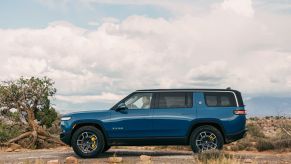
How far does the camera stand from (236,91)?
1498cm

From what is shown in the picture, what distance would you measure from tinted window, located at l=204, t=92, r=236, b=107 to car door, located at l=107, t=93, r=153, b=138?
1.63 meters

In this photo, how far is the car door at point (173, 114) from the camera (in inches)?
581

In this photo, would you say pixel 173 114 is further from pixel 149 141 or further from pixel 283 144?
pixel 283 144

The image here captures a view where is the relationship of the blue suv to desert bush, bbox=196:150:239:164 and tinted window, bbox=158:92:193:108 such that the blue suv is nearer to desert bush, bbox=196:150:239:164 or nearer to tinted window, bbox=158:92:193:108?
tinted window, bbox=158:92:193:108

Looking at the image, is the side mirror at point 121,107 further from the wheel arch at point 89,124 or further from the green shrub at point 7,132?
the green shrub at point 7,132

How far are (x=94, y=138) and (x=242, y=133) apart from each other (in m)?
4.07

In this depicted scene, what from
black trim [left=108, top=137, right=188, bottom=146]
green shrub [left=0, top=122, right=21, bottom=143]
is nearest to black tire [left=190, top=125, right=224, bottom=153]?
black trim [left=108, top=137, right=188, bottom=146]

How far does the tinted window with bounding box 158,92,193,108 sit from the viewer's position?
48.8 feet

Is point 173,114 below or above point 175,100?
below

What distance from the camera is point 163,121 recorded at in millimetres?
14758

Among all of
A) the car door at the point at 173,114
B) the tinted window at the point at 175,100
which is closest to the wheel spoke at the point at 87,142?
the car door at the point at 173,114

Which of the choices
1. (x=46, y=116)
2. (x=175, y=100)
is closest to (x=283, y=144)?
(x=175, y=100)

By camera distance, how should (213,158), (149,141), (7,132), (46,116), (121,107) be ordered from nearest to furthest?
(213,158) < (121,107) < (149,141) < (7,132) < (46,116)

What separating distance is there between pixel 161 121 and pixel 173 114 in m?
0.38
